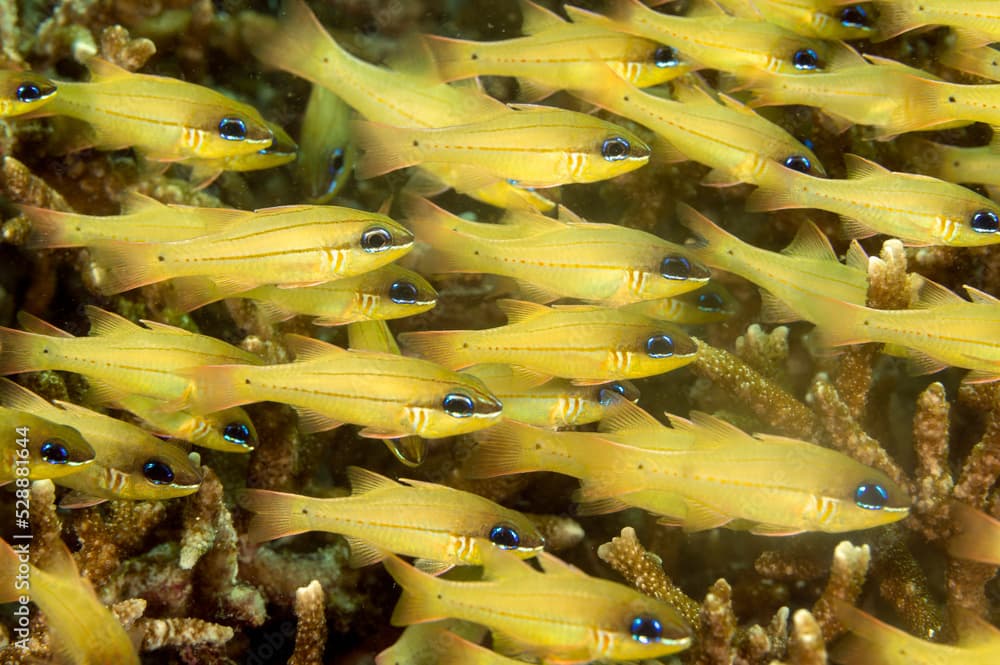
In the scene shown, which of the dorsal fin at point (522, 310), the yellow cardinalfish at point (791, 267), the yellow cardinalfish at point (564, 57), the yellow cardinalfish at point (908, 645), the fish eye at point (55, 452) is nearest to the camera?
the yellow cardinalfish at point (908, 645)

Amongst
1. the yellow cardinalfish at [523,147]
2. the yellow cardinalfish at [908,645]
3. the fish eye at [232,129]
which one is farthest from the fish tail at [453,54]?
the yellow cardinalfish at [908,645]

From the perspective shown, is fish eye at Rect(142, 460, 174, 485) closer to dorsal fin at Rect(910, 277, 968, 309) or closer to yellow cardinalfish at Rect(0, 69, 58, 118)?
yellow cardinalfish at Rect(0, 69, 58, 118)

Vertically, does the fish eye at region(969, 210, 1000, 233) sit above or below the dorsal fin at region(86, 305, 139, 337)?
above

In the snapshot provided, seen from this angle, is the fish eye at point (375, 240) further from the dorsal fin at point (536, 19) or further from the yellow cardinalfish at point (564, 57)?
the dorsal fin at point (536, 19)

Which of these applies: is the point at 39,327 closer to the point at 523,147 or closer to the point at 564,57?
the point at 523,147

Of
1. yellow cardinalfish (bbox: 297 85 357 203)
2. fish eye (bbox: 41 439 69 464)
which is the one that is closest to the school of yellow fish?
fish eye (bbox: 41 439 69 464)

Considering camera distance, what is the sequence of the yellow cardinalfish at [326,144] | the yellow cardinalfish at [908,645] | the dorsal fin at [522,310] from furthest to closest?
1. the yellow cardinalfish at [326,144]
2. the dorsal fin at [522,310]
3. the yellow cardinalfish at [908,645]

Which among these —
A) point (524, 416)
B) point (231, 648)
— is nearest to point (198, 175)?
point (524, 416)
